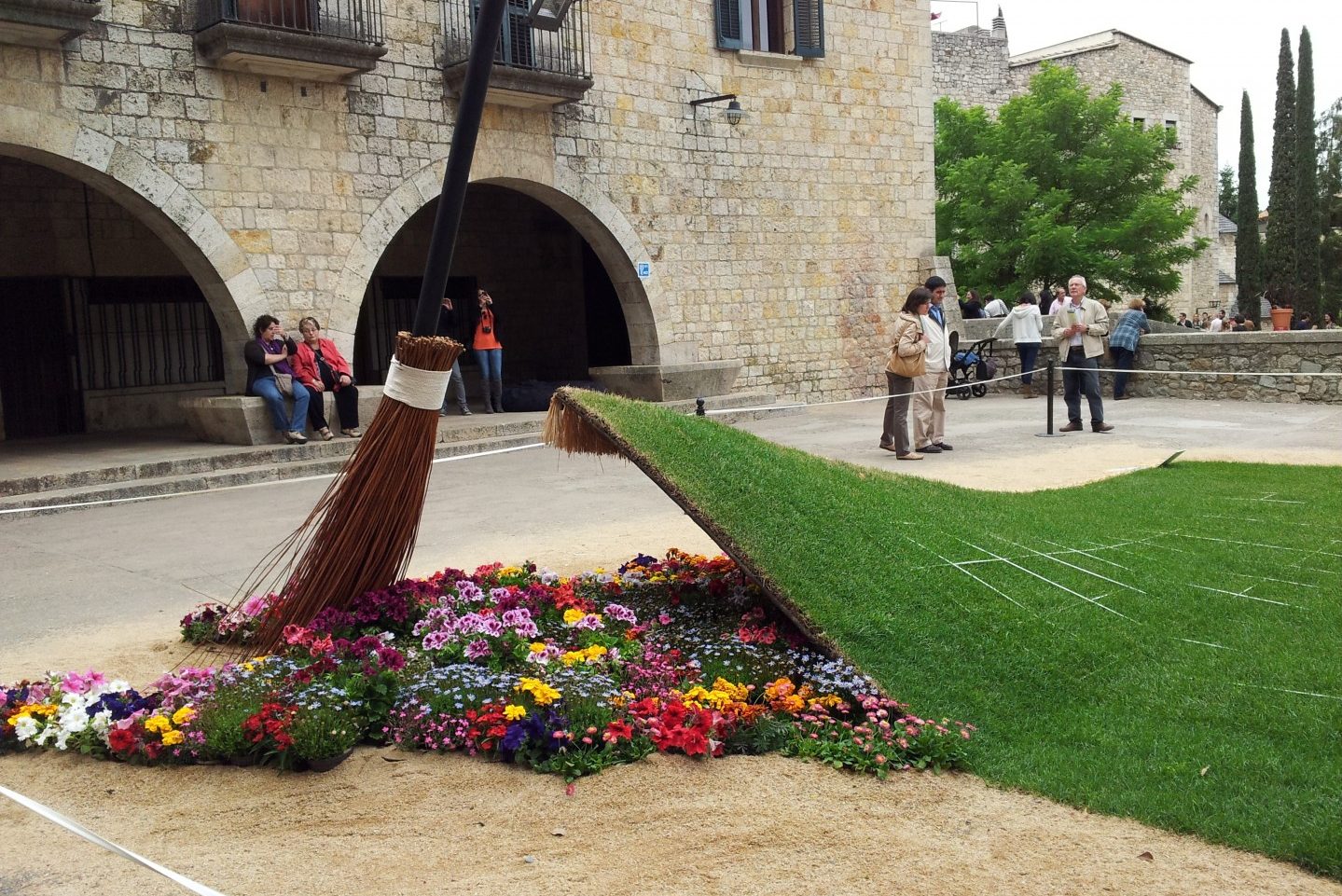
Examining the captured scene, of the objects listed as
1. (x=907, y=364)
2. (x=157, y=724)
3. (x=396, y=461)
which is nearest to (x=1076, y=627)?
(x=396, y=461)

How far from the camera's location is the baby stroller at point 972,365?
1739cm

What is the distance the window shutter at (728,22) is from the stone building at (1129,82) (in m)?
19.3

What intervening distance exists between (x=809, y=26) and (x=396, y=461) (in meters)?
13.7

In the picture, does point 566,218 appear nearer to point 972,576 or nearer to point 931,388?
point 931,388

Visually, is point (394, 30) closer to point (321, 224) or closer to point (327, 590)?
point (321, 224)

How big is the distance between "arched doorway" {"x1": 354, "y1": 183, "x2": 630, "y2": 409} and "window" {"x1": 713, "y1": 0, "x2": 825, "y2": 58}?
3.85 metres

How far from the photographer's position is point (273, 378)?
11.2m

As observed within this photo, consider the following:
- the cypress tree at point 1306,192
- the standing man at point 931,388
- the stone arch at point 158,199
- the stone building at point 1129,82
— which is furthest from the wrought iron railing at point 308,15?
the cypress tree at point 1306,192

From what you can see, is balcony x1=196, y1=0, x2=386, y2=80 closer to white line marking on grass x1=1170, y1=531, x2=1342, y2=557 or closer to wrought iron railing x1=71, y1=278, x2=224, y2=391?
wrought iron railing x1=71, y1=278, x2=224, y2=391

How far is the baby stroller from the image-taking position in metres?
17.4

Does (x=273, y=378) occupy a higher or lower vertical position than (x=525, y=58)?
lower

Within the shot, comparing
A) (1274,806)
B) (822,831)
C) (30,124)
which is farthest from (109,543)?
(1274,806)

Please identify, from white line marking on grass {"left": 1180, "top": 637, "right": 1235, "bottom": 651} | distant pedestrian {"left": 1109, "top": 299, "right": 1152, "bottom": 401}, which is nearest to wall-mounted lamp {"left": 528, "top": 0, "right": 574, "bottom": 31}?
white line marking on grass {"left": 1180, "top": 637, "right": 1235, "bottom": 651}

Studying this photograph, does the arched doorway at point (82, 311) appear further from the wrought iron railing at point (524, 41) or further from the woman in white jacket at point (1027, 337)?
the woman in white jacket at point (1027, 337)
